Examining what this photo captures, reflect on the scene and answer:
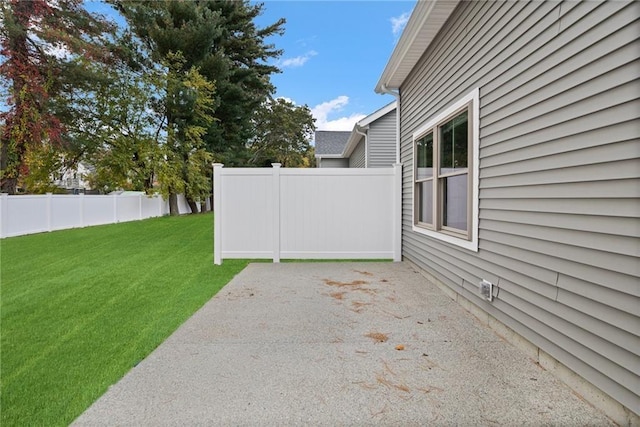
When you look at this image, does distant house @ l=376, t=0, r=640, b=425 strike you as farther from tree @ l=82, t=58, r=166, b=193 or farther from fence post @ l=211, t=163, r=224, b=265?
tree @ l=82, t=58, r=166, b=193

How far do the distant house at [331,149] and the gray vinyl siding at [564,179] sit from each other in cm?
1272

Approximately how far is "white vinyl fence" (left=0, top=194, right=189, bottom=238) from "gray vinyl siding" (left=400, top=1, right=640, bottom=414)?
11.0m

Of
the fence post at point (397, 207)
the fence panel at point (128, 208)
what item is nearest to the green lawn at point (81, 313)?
the fence post at point (397, 207)

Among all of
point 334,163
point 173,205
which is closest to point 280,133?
point 173,205

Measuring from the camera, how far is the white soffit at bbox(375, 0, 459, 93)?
12.1ft

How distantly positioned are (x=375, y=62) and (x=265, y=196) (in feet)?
32.6

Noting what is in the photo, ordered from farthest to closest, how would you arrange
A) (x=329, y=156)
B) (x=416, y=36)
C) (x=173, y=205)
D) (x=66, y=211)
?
(x=173, y=205), (x=329, y=156), (x=66, y=211), (x=416, y=36)

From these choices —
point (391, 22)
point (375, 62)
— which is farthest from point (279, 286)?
point (375, 62)

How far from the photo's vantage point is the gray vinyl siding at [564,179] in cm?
168

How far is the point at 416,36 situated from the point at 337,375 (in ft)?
13.3

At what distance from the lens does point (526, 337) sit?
2459 millimetres

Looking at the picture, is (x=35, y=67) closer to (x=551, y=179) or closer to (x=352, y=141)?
(x=352, y=141)

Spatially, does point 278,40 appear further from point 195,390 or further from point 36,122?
point 195,390

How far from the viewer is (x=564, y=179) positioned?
2.09 metres
